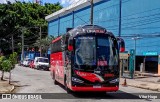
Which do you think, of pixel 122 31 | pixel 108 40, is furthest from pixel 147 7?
pixel 108 40

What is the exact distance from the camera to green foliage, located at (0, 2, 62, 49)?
82.6m

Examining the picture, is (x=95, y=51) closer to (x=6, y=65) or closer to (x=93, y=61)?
(x=93, y=61)

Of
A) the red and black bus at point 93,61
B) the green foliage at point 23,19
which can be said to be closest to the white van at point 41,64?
the green foliage at point 23,19

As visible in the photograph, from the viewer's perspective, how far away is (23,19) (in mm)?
84750

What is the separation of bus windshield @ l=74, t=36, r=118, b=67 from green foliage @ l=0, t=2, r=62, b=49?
64.1 metres

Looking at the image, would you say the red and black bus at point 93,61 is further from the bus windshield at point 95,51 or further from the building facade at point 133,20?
the building facade at point 133,20

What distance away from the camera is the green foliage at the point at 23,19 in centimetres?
8262

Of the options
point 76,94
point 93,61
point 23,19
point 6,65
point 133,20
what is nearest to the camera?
point 93,61

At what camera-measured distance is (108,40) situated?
1898 cm

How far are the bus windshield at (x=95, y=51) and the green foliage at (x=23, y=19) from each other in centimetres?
6411

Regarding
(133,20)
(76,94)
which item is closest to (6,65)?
(76,94)

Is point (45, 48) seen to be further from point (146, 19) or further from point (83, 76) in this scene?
point (83, 76)

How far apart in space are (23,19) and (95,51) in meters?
67.7

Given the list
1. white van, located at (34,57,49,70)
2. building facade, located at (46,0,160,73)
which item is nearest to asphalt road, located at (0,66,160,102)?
building facade, located at (46,0,160,73)
